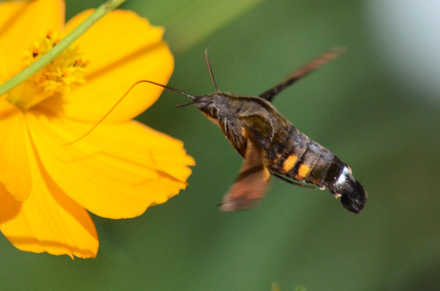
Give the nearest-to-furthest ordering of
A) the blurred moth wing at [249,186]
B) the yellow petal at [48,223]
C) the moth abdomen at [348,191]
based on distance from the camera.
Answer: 1. the blurred moth wing at [249,186]
2. the yellow petal at [48,223]
3. the moth abdomen at [348,191]

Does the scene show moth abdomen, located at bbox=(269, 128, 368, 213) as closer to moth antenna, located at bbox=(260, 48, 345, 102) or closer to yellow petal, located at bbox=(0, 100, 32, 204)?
moth antenna, located at bbox=(260, 48, 345, 102)

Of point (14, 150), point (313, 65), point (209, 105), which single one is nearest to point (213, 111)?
point (209, 105)

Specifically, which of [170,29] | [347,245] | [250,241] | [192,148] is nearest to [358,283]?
[347,245]

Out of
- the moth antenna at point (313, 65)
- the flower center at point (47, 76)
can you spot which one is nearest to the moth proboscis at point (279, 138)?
the moth antenna at point (313, 65)

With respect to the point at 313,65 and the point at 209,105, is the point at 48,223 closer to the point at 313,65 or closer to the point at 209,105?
the point at 209,105

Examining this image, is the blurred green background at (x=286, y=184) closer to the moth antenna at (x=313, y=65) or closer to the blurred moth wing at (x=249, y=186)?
the moth antenna at (x=313, y=65)

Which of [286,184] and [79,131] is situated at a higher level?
[79,131]
